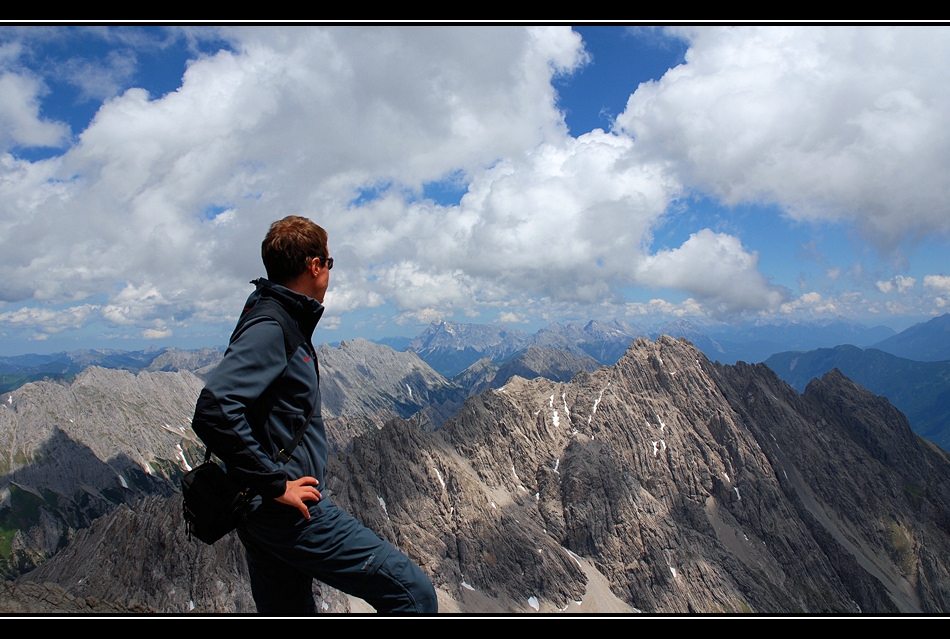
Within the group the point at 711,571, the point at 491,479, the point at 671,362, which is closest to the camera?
the point at 711,571

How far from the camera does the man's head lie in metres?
5.51

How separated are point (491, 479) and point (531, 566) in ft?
85.5

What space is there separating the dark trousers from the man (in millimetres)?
12

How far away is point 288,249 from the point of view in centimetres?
553

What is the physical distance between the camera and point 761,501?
130 meters

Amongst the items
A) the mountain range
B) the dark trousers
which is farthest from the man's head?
the mountain range

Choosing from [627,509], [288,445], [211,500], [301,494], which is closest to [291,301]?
[288,445]

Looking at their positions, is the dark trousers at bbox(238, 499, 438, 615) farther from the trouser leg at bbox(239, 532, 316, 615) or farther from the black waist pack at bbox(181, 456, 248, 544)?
the black waist pack at bbox(181, 456, 248, 544)

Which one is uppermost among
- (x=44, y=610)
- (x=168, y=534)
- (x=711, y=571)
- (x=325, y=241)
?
(x=325, y=241)

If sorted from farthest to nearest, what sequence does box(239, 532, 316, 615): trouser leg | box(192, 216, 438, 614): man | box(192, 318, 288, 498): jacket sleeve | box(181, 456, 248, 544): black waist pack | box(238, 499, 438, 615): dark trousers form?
box(239, 532, 316, 615): trouser leg
box(238, 499, 438, 615): dark trousers
box(181, 456, 248, 544): black waist pack
box(192, 216, 438, 614): man
box(192, 318, 288, 498): jacket sleeve

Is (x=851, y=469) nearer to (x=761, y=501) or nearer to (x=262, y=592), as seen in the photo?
(x=761, y=501)

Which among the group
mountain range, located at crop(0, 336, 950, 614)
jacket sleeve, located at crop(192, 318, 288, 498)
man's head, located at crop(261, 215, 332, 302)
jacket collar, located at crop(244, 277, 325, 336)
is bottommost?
mountain range, located at crop(0, 336, 950, 614)
